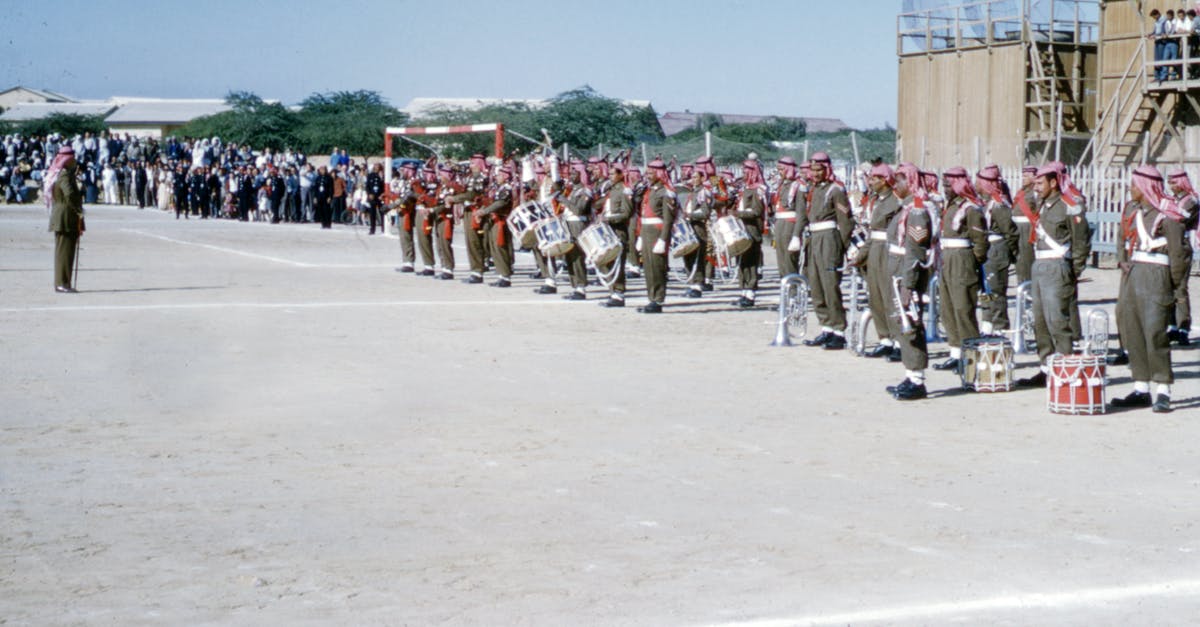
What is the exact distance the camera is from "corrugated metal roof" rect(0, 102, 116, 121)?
340 feet

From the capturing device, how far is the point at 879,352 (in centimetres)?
1457

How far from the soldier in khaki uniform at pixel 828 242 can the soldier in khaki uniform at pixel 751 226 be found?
13.9ft

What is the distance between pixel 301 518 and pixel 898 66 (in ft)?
115

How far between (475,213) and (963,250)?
1133 cm

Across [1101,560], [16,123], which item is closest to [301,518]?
[1101,560]

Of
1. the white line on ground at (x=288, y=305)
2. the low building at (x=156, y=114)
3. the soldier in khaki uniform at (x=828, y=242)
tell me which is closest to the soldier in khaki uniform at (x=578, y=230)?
the white line on ground at (x=288, y=305)

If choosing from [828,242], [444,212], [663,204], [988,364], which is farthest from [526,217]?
[988,364]

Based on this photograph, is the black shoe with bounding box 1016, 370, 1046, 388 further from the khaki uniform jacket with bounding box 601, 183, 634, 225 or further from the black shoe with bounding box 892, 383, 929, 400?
the khaki uniform jacket with bounding box 601, 183, 634, 225

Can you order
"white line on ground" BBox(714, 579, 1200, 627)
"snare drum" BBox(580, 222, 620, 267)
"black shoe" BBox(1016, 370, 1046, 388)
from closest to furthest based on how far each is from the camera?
"white line on ground" BBox(714, 579, 1200, 627), "black shoe" BBox(1016, 370, 1046, 388), "snare drum" BBox(580, 222, 620, 267)

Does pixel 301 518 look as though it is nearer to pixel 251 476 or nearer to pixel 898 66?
pixel 251 476

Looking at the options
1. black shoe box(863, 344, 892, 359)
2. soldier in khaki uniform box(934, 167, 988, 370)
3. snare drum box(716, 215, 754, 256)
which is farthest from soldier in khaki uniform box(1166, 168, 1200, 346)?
snare drum box(716, 215, 754, 256)

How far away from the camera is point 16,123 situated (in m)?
94.1

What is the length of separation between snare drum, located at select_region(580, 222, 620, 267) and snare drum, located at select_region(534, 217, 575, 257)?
0.53 m

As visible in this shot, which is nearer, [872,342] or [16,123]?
[872,342]
